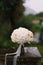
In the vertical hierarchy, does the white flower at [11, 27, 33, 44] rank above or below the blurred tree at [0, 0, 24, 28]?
below

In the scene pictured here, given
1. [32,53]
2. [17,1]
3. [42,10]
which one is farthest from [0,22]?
[32,53]

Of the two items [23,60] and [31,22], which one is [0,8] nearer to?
[31,22]

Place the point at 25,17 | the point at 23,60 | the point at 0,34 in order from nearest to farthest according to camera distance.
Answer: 1. the point at 23,60
2. the point at 0,34
3. the point at 25,17

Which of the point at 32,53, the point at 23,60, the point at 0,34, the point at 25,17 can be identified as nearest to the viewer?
the point at 23,60

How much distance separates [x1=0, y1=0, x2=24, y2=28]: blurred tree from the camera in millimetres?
4570

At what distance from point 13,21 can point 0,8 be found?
49cm

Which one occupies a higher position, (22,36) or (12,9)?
(12,9)

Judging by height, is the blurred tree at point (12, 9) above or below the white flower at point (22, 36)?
above

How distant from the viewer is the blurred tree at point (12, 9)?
457 cm

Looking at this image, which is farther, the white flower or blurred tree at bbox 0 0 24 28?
blurred tree at bbox 0 0 24 28

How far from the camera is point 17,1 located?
464 centimetres

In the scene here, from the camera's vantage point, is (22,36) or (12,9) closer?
(22,36)

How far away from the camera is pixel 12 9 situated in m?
4.71

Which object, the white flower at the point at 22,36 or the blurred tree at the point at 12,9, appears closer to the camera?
the white flower at the point at 22,36
